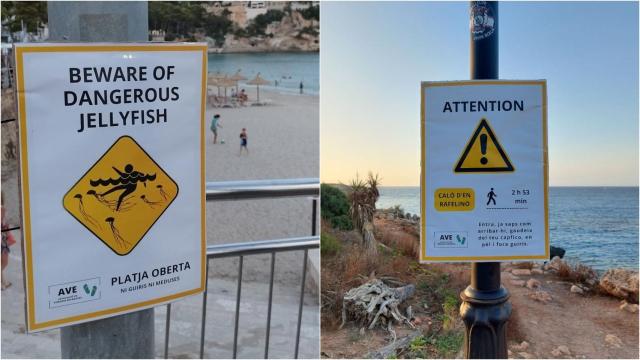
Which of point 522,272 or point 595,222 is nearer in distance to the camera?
point 595,222

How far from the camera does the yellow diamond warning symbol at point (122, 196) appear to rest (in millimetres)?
1892

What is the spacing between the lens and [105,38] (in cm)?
192

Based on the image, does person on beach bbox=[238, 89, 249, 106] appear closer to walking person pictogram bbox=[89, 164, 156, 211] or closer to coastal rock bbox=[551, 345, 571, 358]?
coastal rock bbox=[551, 345, 571, 358]

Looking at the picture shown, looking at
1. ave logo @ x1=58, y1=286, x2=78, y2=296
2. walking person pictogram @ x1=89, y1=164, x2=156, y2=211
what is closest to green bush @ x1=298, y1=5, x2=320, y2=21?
walking person pictogram @ x1=89, y1=164, x2=156, y2=211

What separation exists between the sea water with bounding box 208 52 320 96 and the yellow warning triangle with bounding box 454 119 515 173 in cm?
3840

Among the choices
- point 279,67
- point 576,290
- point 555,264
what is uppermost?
point 279,67

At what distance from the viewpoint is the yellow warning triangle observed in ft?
8.79

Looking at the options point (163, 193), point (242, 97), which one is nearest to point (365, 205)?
point (163, 193)

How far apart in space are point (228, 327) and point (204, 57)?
193 inches

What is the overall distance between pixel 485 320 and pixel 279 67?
48.1m

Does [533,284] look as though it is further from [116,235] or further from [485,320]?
[116,235]

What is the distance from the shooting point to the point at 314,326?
649 cm

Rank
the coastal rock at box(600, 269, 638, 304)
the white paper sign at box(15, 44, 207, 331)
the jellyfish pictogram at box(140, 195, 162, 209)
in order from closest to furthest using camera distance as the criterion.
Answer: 1. the white paper sign at box(15, 44, 207, 331)
2. the jellyfish pictogram at box(140, 195, 162, 209)
3. the coastal rock at box(600, 269, 638, 304)

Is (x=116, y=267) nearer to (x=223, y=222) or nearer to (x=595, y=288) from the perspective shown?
(x=595, y=288)
